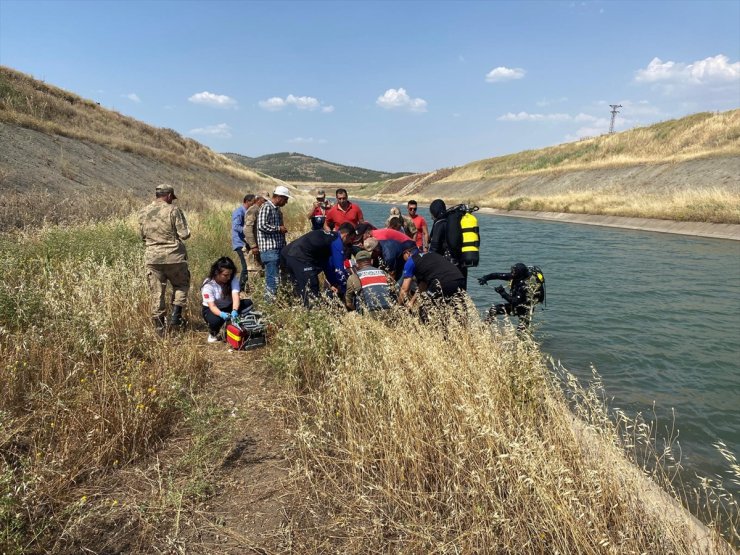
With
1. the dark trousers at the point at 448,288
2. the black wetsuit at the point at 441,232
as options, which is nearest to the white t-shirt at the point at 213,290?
the dark trousers at the point at 448,288

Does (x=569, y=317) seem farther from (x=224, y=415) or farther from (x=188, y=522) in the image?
(x=188, y=522)

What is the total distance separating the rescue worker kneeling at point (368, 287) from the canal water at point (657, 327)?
206cm

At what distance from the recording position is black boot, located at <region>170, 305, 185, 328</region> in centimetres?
579

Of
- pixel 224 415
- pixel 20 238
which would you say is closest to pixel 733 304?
pixel 224 415

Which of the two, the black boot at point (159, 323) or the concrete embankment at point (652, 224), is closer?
the black boot at point (159, 323)

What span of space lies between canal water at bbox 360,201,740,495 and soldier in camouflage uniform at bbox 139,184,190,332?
4788mm

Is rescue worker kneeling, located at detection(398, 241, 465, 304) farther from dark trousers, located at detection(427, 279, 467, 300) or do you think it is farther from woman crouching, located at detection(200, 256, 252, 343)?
woman crouching, located at detection(200, 256, 252, 343)

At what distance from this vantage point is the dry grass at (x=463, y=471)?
2.29 m

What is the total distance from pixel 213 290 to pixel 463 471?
13.9ft

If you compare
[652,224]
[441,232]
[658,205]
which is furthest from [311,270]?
[658,205]

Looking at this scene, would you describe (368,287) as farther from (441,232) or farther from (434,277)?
(441,232)

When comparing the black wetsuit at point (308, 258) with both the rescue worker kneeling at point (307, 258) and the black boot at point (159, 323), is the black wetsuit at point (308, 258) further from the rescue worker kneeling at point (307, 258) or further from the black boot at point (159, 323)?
the black boot at point (159, 323)

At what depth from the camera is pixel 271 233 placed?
6832 mm

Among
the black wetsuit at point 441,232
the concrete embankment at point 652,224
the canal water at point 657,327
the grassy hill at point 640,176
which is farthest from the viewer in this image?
the grassy hill at point 640,176
